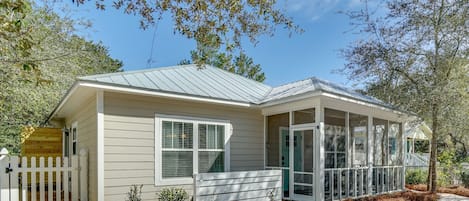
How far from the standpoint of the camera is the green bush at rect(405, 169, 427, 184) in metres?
12.9

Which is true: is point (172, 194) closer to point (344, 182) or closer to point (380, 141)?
point (344, 182)

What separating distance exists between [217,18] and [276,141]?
5848 mm

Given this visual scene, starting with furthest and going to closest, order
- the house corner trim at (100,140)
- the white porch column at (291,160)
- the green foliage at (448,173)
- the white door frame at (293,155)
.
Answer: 1. the green foliage at (448,173)
2. the white porch column at (291,160)
3. the white door frame at (293,155)
4. the house corner trim at (100,140)

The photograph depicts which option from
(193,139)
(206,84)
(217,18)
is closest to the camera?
(217,18)

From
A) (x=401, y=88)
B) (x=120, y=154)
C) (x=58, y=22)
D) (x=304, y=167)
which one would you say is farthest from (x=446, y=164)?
(x=58, y=22)

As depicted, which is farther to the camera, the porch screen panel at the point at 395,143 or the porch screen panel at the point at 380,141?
the porch screen panel at the point at 395,143

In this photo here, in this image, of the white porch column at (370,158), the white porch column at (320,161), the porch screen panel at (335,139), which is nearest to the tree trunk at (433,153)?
the white porch column at (370,158)

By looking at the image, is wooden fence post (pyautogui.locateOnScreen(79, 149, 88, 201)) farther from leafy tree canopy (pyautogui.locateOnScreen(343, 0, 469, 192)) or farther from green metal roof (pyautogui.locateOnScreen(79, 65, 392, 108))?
leafy tree canopy (pyautogui.locateOnScreen(343, 0, 469, 192))

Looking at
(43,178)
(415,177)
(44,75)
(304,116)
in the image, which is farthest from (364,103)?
(44,75)

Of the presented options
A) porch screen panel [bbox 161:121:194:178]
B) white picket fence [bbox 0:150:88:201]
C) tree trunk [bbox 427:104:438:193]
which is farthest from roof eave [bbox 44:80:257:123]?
tree trunk [bbox 427:104:438:193]

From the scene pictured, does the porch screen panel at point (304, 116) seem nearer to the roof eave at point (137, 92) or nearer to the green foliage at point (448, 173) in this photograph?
the roof eave at point (137, 92)

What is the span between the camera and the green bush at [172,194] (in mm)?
7172

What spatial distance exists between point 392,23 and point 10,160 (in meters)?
10.1

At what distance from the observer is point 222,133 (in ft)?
28.6
